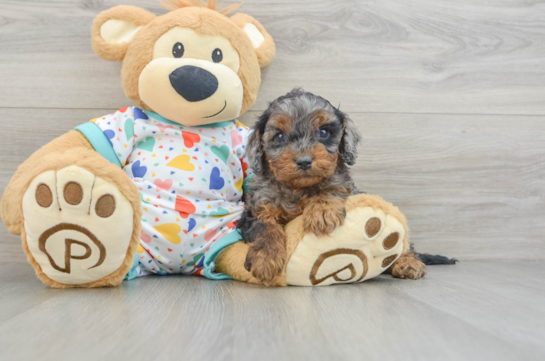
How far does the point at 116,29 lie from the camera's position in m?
1.84

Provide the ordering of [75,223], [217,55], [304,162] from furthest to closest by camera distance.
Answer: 1. [217,55]
2. [304,162]
3. [75,223]

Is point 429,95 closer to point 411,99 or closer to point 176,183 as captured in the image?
point 411,99

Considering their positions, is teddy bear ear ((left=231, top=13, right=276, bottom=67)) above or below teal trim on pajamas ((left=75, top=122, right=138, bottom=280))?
above

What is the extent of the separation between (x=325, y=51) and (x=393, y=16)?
44 centimetres

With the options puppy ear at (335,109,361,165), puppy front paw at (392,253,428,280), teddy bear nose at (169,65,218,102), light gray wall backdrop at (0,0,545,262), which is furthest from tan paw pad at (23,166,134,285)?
puppy front paw at (392,253,428,280)

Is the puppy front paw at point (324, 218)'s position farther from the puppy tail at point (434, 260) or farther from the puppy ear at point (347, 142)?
the puppy tail at point (434, 260)

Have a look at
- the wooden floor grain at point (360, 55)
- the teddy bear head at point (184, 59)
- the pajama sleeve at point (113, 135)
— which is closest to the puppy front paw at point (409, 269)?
the wooden floor grain at point (360, 55)

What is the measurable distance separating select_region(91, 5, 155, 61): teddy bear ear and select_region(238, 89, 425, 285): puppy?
76 centimetres

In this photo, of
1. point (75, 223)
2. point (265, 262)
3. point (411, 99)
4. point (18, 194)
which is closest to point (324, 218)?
point (265, 262)

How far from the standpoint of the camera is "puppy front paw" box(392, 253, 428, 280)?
1.75 meters

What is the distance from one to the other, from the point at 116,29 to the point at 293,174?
112 cm

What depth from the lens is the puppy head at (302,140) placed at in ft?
4.74

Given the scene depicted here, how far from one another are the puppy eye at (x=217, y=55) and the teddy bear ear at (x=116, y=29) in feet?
1.26

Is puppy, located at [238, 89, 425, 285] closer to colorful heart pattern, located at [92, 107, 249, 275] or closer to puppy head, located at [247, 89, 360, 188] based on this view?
puppy head, located at [247, 89, 360, 188]
